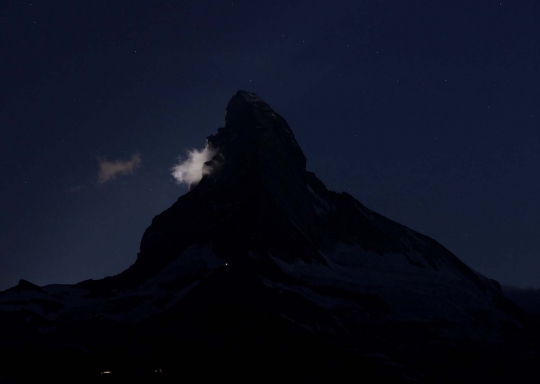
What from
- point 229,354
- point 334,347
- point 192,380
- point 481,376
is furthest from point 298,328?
point 481,376

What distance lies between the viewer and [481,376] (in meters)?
193

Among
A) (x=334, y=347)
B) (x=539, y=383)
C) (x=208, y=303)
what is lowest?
(x=539, y=383)

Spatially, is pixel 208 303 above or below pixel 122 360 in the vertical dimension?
above

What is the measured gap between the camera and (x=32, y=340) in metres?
188

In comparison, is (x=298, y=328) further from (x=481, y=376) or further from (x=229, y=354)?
(x=481, y=376)

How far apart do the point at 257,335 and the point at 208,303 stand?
21567 mm

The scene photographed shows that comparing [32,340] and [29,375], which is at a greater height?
[32,340]

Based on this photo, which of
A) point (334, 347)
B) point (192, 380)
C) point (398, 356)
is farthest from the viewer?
point (398, 356)

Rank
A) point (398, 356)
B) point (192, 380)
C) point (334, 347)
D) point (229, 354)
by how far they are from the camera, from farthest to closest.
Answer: point (398, 356) < point (334, 347) < point (229, 354) < point (192, 380)

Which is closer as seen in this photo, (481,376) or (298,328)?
(298,328)

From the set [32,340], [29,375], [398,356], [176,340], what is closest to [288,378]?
[176,340]

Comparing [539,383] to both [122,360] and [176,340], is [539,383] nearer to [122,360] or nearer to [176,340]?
[176,340]

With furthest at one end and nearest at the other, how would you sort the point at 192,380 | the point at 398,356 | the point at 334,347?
the point at 398,356 → the point at 334,347 → the point at 192,380

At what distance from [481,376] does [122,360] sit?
101 metres
